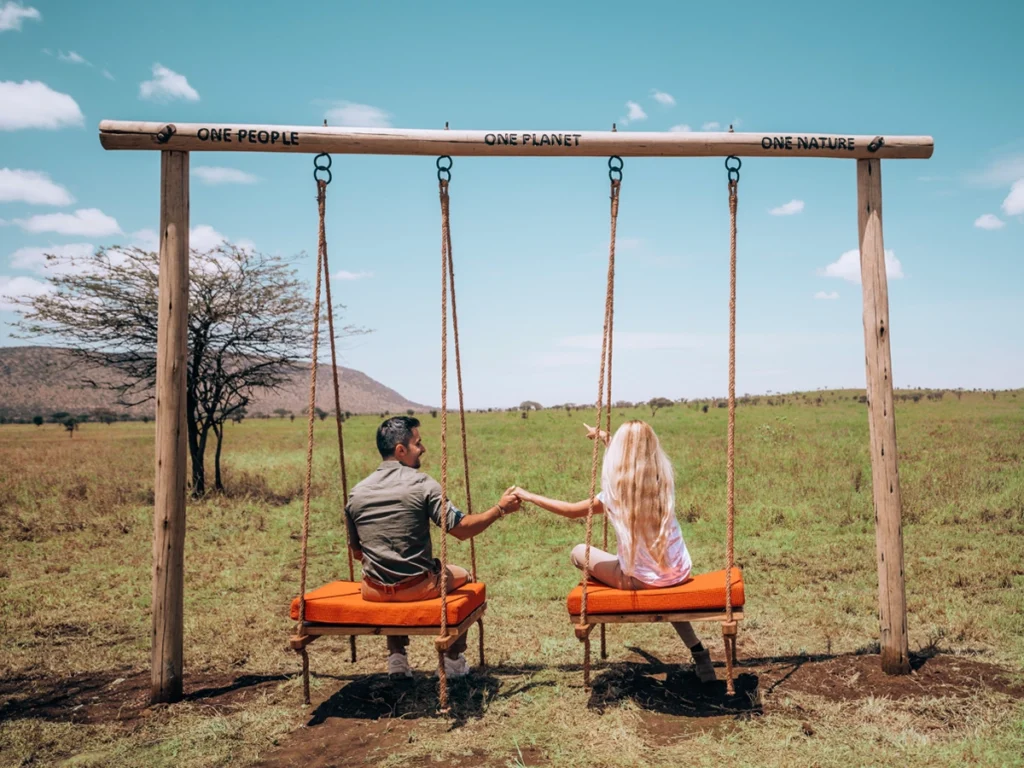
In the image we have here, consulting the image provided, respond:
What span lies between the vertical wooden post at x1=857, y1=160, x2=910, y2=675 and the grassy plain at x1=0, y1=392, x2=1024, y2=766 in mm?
299

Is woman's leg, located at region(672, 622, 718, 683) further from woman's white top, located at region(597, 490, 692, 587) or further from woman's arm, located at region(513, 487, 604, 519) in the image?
woman's arm, located at region(513, 487, 604, 519)

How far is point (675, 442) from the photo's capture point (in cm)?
2250

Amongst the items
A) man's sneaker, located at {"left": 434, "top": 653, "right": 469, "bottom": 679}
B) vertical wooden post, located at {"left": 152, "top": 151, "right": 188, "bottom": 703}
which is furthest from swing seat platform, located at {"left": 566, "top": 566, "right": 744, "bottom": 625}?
vertical wooden post, located at {"left": 152, "top": 151, "right": 188, "bottom": 703}

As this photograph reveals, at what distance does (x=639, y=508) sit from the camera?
4438mm

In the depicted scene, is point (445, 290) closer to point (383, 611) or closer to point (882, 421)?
point (383, 611)

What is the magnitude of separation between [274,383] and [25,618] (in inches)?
362

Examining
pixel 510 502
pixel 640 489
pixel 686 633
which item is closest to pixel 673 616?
pixel 686 633

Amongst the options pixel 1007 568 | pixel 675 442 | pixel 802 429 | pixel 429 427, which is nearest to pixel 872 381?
pixel 1007 568

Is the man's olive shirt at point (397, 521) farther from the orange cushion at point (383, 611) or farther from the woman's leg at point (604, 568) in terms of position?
the woman's leg at point (604, 568)

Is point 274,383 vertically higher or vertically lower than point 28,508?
higher

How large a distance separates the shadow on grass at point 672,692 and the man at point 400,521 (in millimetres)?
1355

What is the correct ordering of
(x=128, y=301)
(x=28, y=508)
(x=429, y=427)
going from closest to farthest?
(x=28, y=508), (x=128, y=301), (x=429, y=427)

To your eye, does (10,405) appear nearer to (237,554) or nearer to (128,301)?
(128,301)

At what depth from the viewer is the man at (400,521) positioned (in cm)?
455
